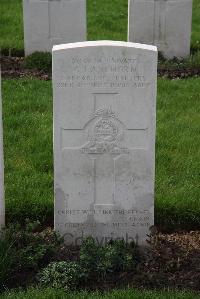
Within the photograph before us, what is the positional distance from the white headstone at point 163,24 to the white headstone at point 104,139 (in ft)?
17.5

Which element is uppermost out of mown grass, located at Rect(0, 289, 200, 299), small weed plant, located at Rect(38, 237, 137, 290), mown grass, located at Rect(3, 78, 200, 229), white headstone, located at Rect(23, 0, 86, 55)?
white headstone, located at Rect(23, 0, 86, 55)

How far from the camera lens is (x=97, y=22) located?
1152 cm

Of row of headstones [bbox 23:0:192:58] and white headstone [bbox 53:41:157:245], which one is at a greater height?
row of headstones [bbox 23:0:192:58]

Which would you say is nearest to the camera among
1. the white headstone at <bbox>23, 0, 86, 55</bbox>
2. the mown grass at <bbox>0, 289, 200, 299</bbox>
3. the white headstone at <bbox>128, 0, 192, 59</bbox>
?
the mown grass at <bbox>0, 289, 200, 299</bbox>

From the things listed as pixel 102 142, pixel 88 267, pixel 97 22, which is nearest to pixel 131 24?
pixel 97 22

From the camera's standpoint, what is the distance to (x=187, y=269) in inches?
180

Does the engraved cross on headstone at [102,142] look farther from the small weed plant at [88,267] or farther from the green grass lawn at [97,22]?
A: the green grass lawn at [97,22]

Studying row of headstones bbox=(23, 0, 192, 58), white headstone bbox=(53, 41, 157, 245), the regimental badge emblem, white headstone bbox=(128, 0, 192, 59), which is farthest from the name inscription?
white headstone bbox=(128, 0, 192, 59)

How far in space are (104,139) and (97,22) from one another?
7.09 m

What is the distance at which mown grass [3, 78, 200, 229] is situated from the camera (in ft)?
17.6

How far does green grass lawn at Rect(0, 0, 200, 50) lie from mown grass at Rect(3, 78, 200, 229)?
2.43 metres

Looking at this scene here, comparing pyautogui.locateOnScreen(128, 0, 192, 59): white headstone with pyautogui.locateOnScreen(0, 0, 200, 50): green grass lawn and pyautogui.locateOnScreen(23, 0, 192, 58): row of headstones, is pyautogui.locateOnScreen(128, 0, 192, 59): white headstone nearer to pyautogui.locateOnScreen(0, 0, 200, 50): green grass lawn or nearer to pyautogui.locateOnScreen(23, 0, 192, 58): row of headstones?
pyautogui.locateOnScreen(23, 0, 192, 58): row of headstones

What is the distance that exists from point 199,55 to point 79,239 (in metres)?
5.25

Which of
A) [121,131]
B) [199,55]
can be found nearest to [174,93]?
[199,55]
